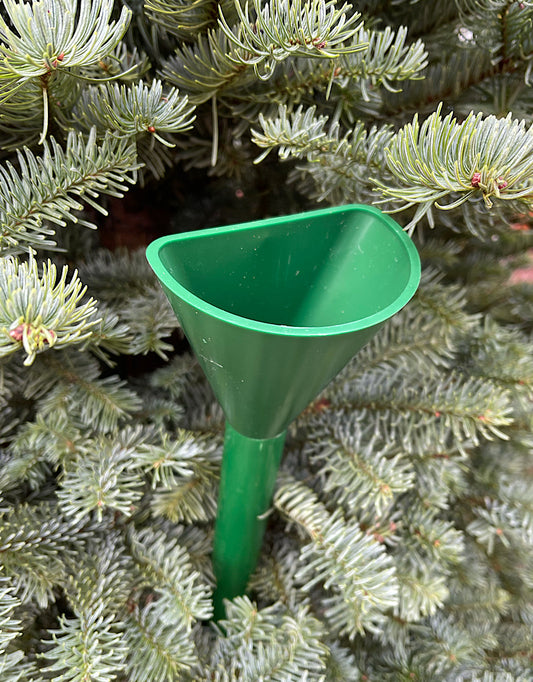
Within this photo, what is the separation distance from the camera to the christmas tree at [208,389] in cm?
25

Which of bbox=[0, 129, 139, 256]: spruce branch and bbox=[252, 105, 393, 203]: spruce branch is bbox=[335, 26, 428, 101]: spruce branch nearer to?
bbox=[252, 105, 393, 203]: spruce branch

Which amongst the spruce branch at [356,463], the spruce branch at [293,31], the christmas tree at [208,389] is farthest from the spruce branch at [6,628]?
the spruce branch at [293,31]

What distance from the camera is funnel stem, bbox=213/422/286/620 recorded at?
13.7 inches

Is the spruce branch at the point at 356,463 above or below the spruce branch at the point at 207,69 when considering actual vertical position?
below

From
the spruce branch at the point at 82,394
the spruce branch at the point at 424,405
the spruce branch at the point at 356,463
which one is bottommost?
the spruce branch at the point at 356,463

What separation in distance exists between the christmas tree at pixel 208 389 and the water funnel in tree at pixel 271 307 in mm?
32

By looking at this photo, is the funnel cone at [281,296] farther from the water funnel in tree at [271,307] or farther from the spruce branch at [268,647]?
the spruce branch at [268,647]

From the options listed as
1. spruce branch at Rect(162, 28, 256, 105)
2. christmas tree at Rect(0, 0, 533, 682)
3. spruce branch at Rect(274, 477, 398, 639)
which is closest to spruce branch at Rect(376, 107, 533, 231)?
christmas tree at Rect(0, 0, 533, 682)

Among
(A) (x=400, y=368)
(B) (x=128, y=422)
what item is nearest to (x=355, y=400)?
(A) (x=400, y=368)

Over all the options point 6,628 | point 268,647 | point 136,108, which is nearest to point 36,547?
point 6,628

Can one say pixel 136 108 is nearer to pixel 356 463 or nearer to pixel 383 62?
pixel 383 62

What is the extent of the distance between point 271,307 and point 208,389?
125 mm

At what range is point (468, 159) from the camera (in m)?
0.24

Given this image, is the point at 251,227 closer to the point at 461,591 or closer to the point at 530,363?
the point at 530,363
